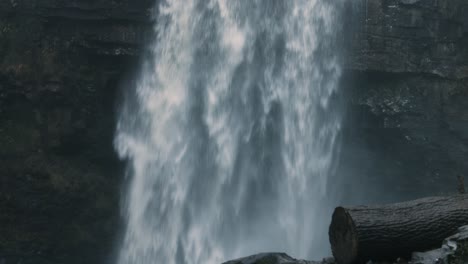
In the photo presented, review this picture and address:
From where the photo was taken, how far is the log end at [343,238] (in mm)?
7590

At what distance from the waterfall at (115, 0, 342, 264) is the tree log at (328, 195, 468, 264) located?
11.5 metres

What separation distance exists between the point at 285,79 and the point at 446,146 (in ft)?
22.4

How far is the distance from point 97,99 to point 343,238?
13734 mm

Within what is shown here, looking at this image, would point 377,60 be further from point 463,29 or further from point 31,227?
point 31,227

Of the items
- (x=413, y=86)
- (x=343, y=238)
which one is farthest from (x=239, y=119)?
(x=343, y=238)

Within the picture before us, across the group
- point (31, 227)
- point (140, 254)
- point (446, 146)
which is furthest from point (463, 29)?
point (31, 227)

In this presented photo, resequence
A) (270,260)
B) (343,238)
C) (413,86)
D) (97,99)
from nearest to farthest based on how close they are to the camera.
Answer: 1. (343,238)
2. (270,260)
3. (97,99)
4. (413,86)

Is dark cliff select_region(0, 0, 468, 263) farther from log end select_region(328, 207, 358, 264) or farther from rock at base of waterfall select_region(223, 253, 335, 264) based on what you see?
log end select_region(328, 207, 358, 264)

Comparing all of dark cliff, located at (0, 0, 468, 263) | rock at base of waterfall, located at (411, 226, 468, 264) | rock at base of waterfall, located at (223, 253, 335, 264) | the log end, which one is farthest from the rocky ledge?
dark cliff, located at (0, 0, 468, 263)

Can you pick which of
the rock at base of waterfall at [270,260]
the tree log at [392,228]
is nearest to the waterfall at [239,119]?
the rock at base of waterfall at [270,260]

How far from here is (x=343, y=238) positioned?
7828mm

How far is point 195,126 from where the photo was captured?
1958cm

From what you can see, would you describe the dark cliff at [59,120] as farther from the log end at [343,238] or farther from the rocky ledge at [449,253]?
the rocky ledge at [449,253]

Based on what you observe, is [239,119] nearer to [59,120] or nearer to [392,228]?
[59,120]
